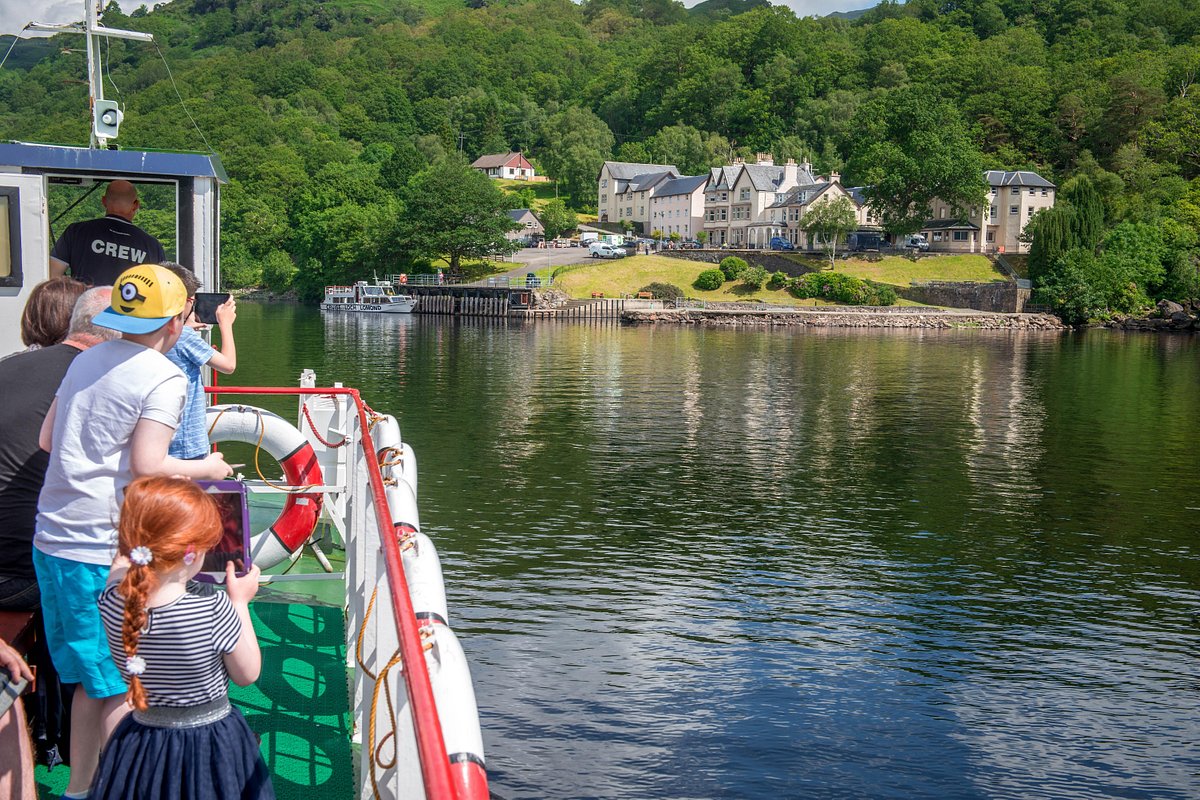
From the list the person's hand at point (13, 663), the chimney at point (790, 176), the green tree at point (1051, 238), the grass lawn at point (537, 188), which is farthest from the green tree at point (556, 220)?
the person's hand at point (13, 663)

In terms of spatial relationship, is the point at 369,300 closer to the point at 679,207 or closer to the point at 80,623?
the point at 679,207

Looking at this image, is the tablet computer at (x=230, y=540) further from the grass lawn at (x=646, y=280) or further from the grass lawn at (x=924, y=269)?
the grass lawn at (x=924, y=269)

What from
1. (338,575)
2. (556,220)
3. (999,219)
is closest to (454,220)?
(556,220)

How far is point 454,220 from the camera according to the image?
10325cm

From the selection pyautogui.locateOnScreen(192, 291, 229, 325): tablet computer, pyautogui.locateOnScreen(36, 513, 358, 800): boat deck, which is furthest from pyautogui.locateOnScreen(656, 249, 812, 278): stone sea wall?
pyautogui.locateOnScreen(192, 291, 229, 325): tablet computer

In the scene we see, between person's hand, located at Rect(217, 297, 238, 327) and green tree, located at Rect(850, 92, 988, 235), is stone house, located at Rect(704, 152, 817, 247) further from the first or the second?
person's hand, located at Rect(217, 297, 238, 327)

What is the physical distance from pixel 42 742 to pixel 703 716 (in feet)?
23.8

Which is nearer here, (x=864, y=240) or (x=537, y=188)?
(x=864, y=240)

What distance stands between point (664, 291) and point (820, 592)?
8033 centimetres

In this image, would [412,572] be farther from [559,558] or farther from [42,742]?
[559,558]

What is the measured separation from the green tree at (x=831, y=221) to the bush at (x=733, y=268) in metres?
7.97

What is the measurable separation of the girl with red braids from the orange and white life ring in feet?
17.3

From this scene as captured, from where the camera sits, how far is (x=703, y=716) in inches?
447

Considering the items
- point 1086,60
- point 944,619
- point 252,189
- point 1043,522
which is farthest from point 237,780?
point 1086,60
